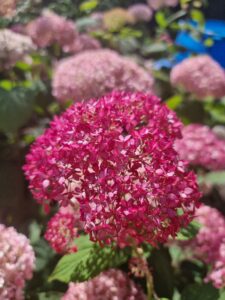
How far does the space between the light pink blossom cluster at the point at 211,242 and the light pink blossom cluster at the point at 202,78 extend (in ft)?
2.01

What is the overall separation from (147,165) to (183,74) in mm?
1029

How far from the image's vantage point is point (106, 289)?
0.89 meters

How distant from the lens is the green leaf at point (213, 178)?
1.26 meters

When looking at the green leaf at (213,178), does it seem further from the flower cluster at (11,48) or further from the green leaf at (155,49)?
the green leaf at (155,49)

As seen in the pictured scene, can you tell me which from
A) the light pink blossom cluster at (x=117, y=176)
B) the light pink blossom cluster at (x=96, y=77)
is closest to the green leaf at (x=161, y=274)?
the light pink blossom cluster at (x=117, y=176)

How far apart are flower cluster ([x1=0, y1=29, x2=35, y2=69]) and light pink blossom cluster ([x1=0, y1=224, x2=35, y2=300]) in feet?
2.88

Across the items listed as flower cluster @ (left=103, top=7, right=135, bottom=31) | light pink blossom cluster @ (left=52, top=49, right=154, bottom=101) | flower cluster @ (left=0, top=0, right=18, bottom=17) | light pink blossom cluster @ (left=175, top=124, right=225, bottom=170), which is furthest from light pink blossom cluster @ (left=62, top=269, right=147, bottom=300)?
flower cluster @ (left=103, top=7, right=135, bottom=31)

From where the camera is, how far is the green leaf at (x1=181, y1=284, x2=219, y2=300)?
3.03 ft

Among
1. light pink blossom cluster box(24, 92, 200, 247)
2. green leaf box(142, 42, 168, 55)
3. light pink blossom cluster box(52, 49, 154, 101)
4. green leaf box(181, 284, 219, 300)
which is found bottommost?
green leaf box(142, 42, 168, 55)

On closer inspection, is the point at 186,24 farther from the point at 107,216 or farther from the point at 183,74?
the point at 107,216

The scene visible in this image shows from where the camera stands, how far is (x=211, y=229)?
1.06 metres

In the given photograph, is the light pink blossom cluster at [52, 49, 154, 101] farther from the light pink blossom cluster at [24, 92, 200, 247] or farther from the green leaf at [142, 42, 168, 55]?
the green leaf at [142, 42, 168, 55]

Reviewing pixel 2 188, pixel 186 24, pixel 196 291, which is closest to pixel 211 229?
pixel 196 291

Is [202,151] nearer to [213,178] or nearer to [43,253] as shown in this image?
[213,178]
